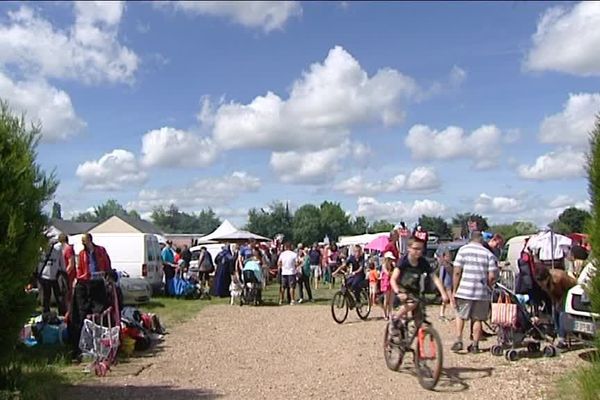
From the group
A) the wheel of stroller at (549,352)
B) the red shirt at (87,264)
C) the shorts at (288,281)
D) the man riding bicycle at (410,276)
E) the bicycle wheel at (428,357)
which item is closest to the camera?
the bicycle wheel at (428,357)

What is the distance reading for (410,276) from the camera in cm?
Answer: 923

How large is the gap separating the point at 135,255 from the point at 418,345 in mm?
15037

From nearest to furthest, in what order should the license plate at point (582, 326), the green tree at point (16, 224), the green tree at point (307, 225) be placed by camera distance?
1. the green tree at point (16, 224)
2. the license plate at point (582, 326)
3. the green tree at point (307, 225)

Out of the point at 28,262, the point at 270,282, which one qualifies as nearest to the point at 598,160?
the point at 28,262

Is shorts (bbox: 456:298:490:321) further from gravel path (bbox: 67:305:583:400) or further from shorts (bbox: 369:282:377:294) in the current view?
shorts (bbox: 369:282:377:294)

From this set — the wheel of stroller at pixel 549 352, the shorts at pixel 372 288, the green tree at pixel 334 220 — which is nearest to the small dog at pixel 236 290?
the shorts at pixel 372 288

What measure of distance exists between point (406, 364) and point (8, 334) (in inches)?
201

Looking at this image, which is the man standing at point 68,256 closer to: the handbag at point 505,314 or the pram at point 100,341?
the pram at point 100,341

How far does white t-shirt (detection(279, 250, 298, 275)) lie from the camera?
2014 centimetres

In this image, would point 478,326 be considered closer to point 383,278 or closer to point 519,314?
point 519,314

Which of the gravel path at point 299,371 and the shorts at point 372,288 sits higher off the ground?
the shorts at point 372,288

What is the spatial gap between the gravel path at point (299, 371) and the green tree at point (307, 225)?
10261 cm

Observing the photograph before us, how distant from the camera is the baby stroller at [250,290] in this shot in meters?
20.2

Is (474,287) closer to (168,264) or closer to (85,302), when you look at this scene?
(85,302)
